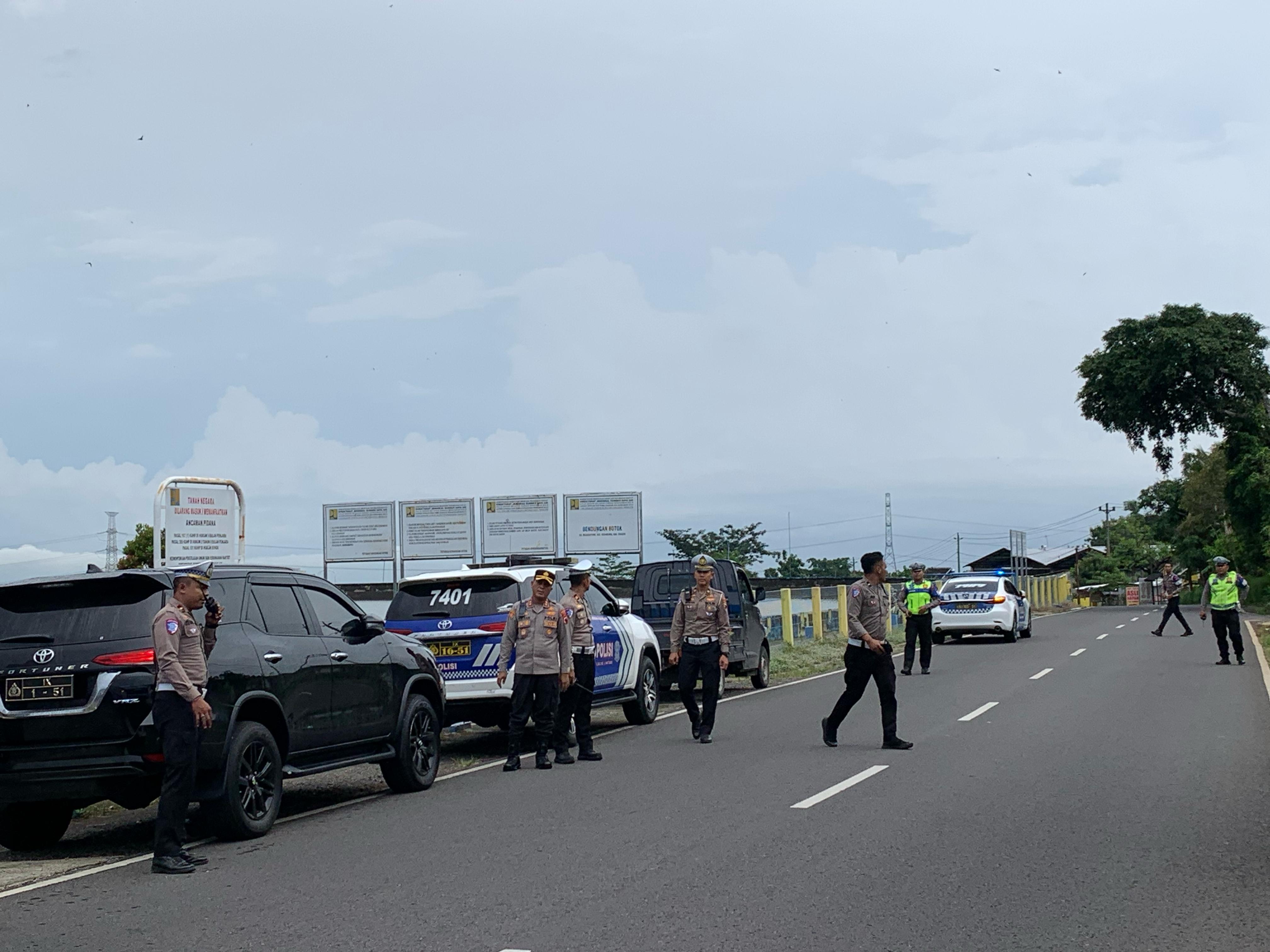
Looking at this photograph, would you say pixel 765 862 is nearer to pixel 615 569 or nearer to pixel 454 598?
pixel 454 598

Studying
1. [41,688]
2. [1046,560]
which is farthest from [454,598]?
[1046,560]

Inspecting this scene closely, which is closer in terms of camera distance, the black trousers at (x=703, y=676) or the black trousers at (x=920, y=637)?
the black trousers at (x=703, y=676)

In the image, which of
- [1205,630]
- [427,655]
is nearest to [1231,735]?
[427,655]

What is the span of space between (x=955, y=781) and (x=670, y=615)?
9.27 metres

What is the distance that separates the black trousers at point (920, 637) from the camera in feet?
75.8

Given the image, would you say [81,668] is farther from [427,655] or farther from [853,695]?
[853,695]

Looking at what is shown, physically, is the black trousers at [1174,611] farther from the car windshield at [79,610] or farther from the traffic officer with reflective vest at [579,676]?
the car windshield at [79,610]

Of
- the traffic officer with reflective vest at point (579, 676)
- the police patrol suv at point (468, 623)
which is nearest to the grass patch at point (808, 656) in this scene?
the traffic officer with reflective vest at point (579, 676)

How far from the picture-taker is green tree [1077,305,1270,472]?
5303cm

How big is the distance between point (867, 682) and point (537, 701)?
3.22 m

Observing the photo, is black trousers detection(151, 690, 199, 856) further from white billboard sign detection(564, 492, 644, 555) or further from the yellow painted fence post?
white billboard sign detection(564, 492, 644, 555)

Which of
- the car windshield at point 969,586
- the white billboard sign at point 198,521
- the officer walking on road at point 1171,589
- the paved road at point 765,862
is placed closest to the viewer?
the paved road at point 765,862

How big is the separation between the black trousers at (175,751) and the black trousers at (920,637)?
16.3m

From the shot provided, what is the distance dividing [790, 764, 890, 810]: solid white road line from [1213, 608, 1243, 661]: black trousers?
12.9 m
